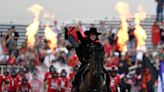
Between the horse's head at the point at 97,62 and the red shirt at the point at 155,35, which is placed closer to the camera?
the horse's head at the point at 97,62

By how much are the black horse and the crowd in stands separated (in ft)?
14.1

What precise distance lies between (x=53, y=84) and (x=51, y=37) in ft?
18.3

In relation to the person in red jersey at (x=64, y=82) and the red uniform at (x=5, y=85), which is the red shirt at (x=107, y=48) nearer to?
the person in red jersey at (x=64, y=82)

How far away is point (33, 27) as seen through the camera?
105ft

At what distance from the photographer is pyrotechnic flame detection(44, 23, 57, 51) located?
29234 mm

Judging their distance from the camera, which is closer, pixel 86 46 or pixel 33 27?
pixel 86 46

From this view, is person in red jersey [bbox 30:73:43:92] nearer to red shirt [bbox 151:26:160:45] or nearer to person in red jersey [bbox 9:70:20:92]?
person in red jersey [bbox 9:70:20:92]

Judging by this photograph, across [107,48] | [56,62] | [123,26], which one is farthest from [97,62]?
[123,26]

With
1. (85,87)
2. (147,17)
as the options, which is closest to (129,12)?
→ (147,17)

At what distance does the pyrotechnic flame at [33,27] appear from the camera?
29.8 m

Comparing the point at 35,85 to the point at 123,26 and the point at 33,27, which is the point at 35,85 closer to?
the point at 123,26

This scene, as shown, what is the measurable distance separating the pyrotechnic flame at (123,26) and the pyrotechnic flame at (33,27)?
320 cm

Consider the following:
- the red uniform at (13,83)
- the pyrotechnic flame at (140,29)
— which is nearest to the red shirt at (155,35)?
the pyrotechnic flame at (140,29)

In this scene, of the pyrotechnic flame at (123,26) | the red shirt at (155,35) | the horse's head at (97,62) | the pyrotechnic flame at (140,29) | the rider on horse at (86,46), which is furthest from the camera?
the pyrotechnic flame at (140,29)
